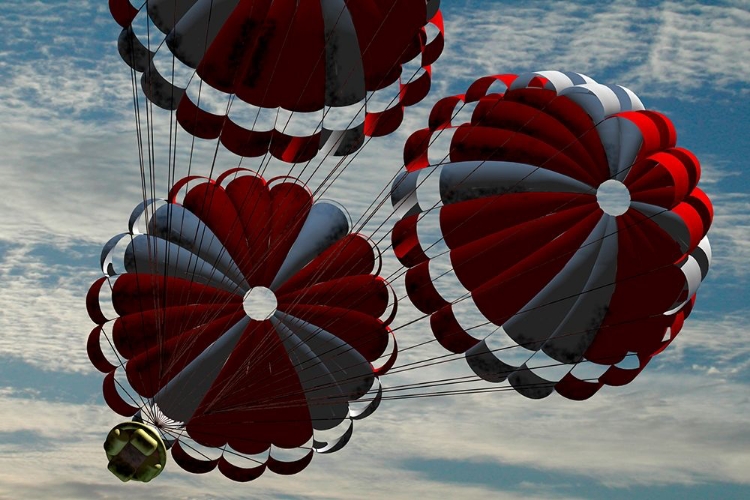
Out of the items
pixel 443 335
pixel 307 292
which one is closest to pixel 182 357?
pixel 307 292

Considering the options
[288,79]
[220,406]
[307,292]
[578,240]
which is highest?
[288,79]

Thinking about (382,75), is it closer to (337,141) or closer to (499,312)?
(337,141)

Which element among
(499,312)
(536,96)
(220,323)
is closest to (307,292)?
(220,323)

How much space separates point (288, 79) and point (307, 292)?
3235mm

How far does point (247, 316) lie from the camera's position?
19.1 meters

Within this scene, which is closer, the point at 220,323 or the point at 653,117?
the point at 653,117

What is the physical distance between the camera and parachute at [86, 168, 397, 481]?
1880 centimetres

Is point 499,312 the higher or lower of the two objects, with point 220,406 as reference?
higher

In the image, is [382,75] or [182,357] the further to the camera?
[182,357]

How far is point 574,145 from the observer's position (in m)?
17.8

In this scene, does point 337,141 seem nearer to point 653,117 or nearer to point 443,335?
point 443,335

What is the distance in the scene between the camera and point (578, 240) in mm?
18031

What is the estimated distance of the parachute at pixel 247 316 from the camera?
740 inches

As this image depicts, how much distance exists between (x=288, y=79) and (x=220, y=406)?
15.5ft
